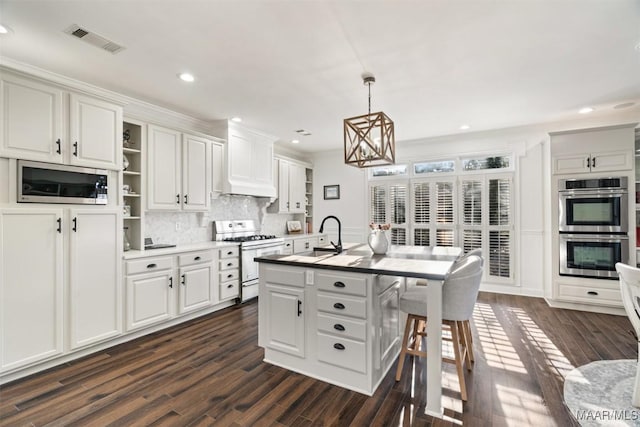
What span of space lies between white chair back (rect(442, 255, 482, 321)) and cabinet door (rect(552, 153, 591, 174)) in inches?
123

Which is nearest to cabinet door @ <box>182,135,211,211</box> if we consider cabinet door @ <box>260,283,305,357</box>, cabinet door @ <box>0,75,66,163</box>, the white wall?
cabinet door @ <box>0,75,66,163</box>

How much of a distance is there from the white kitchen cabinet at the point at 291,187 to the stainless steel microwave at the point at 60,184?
3.22 metres

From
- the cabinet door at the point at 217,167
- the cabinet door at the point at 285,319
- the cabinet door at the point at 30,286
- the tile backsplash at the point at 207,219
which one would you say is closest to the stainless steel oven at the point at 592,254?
the cabinet door at the point at 285,319

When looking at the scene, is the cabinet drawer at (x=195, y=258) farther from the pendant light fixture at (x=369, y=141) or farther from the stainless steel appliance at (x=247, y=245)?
the pendant light fixture at (x=369, y=141)

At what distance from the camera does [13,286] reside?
2.41 m

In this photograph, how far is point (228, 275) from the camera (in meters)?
4.28

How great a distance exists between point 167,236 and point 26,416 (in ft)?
7.76

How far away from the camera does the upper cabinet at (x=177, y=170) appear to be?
3705 millimetres

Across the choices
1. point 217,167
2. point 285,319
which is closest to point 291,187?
point 217,167

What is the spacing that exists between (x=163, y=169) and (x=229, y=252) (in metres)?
1.37

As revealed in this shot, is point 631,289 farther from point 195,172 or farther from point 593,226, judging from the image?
point 195,172

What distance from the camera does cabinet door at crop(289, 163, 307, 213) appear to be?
6223mm

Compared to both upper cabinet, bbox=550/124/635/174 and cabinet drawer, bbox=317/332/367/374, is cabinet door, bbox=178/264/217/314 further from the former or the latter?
upper cabinet, bbox=550/124/635/174

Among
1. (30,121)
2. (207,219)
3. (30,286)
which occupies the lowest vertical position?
(30,286)
